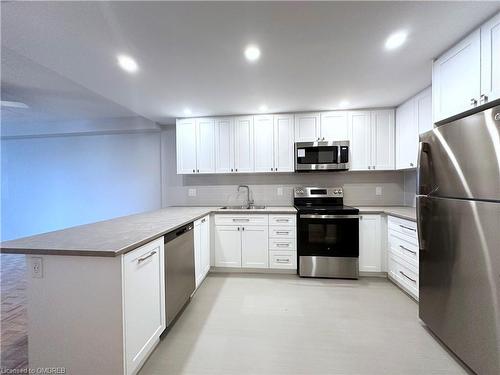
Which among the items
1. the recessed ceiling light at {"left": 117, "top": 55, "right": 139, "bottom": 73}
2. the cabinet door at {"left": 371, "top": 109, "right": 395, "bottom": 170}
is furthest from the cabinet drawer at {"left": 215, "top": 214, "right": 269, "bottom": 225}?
the recessed ceiling light at {"left": 117, "top": 55, "right": 139, "bottom": 73}

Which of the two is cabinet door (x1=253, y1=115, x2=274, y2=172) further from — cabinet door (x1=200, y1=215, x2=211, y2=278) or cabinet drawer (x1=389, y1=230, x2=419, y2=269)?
cabinet drawer (x1=389, y1=230, x2=419, y2=269)

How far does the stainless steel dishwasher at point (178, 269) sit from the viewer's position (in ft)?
5.84

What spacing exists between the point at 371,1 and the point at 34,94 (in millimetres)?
3878

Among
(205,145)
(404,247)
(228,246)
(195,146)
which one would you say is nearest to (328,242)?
(404,247)

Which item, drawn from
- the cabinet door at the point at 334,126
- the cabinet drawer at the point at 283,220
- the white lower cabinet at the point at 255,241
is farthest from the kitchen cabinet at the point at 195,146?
the cabinet door at the point at 334,126

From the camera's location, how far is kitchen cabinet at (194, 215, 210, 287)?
2496 mm

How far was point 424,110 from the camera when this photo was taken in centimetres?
246

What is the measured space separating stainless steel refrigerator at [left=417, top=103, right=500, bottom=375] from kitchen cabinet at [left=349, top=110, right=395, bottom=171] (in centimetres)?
142

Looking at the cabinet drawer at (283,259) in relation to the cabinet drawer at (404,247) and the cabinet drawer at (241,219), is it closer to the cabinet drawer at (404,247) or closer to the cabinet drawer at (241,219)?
the cabinet drawer at (241,219)

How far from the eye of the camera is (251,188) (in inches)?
143

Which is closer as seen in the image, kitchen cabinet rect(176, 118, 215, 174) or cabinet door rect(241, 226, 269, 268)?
cabinet door rect(241, 226, 269, 268)

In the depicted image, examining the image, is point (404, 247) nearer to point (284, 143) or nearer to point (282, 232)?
point (282, 232)

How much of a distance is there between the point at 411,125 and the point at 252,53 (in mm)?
2359

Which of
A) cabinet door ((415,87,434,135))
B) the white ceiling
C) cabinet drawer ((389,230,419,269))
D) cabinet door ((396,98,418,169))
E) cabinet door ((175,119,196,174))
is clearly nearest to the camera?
the white ceiling
